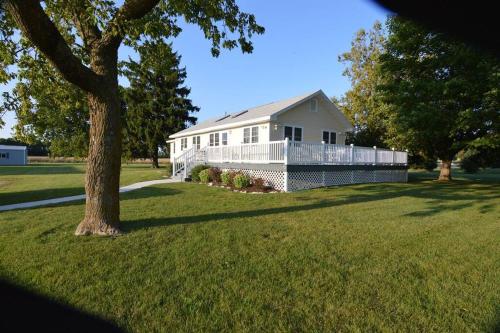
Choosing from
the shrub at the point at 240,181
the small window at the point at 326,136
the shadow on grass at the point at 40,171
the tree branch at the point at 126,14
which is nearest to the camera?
the tree branch at the point at 126,14

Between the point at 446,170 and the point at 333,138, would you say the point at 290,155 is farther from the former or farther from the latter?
the point at 446,170

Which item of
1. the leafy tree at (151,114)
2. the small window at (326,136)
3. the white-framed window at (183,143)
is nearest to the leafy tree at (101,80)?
the small window at (326,136)

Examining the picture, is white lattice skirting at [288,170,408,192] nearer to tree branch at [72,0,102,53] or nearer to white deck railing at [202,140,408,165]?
white deck railing at [202,140,408,165]

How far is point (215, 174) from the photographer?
16125 mm

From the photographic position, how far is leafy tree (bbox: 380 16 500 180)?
11867 millimetres

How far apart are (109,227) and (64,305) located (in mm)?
2866

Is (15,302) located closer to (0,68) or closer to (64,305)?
(64,305)

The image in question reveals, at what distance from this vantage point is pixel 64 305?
310 cm

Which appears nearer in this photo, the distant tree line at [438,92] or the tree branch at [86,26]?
the tree branch at [86,26]

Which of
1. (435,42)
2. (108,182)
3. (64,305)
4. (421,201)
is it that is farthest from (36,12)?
(435,42)

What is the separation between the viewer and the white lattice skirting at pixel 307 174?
43.7ft

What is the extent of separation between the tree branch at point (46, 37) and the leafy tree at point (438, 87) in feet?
32.9

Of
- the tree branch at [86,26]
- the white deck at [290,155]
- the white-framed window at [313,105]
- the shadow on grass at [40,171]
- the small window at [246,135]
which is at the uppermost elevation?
the white-framed window at [313,105]

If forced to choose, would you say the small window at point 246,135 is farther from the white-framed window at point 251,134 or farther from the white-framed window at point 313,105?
the white-framed window at point 313,105
